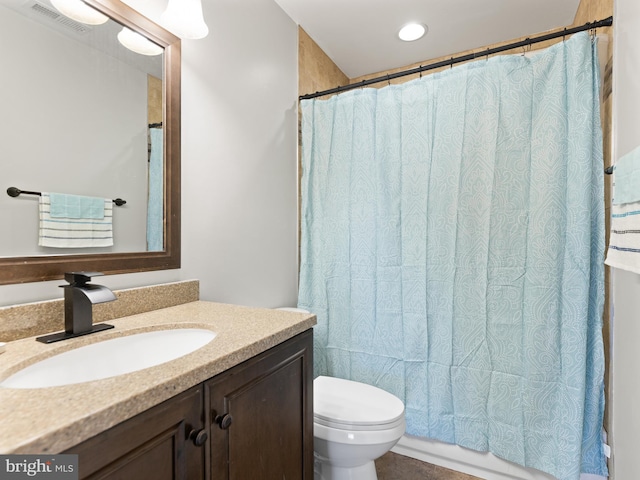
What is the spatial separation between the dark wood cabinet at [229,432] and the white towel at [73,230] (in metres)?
0.68

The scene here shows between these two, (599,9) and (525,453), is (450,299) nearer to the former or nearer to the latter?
(525,453)

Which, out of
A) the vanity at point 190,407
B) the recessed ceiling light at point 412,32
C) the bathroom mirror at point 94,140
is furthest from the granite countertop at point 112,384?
the recessed ceiling light at point 412,32

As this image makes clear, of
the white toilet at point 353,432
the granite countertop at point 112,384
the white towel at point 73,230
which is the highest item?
the white towel at point 73,230

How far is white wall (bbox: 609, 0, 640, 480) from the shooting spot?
1.14 meters

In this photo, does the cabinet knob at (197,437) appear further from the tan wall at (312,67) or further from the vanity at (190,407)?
the tan wall at (312,67)

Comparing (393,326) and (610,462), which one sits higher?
(393,326)

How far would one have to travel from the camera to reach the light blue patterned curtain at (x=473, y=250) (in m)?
1.45

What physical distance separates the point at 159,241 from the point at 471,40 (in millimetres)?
2427

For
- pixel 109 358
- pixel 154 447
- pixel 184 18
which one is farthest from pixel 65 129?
pixel 154 447

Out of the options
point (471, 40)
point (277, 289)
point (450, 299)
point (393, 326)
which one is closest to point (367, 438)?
point (393, 326)

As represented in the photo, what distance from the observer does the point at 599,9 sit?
162cm

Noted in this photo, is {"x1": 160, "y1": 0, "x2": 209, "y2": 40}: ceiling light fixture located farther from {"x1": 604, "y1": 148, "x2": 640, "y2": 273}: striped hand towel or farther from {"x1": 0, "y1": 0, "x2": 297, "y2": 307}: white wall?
{"x1": 604, "y1": 148, "x2": 640, "y2": 273}: striped hand towel

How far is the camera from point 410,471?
1756mm

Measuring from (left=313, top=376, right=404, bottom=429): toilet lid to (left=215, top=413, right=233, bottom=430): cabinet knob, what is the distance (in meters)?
0.69
